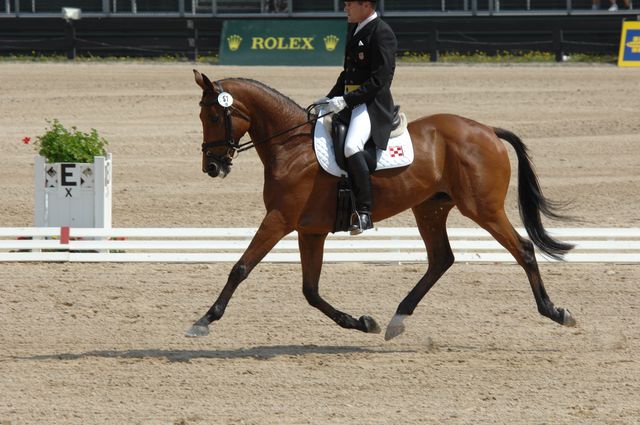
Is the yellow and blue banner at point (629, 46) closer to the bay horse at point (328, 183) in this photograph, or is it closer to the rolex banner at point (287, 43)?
the rolex banner at point (287, 43)

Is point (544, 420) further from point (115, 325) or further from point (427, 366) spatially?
point (115, 325)

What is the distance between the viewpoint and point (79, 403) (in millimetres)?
6145

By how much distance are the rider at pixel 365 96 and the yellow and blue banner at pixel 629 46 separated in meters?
16.7

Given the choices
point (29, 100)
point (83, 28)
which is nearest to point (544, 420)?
point (29, 100)

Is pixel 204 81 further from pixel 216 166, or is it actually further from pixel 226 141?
pixel 216 166

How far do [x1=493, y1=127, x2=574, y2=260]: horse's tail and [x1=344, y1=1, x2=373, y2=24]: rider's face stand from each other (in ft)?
4.75

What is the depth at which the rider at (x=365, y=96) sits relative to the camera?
24.0ft

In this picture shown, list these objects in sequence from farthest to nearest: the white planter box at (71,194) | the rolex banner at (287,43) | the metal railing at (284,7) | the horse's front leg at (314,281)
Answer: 1. the metal railing at (284,7)
2. the rolex banner at (287,43)
3. the white planter box at (71,194)
4. the horse's front leg at (314,281)

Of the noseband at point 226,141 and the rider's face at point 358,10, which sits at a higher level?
the rider's face at point 358,10

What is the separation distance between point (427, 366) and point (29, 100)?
44.9 feet

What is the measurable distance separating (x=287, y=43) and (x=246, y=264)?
16932 mm

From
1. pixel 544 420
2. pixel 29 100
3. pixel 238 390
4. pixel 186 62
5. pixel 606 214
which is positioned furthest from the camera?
pixel 186 62

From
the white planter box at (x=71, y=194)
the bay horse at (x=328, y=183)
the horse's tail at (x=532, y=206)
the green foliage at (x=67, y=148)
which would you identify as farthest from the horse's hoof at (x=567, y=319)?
the green foliage at (x=67, y=148)

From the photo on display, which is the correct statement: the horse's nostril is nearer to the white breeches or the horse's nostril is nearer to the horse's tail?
the white breeches
